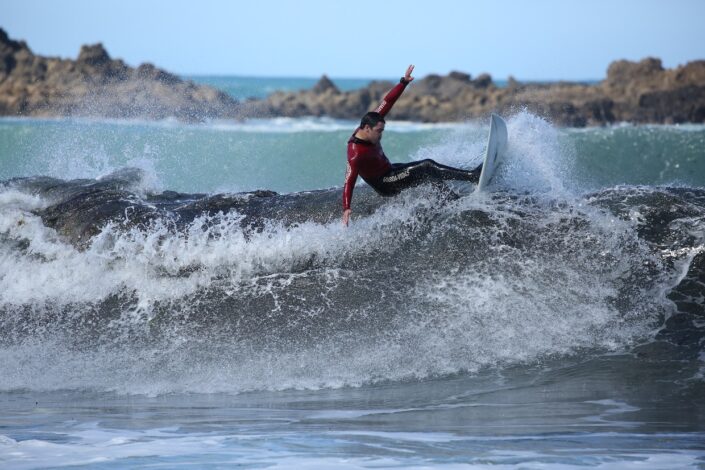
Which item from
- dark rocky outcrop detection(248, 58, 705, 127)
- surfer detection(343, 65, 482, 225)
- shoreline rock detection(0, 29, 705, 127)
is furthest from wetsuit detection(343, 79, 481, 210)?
dark rocky outcrop detection(248, 58, 705, 127)

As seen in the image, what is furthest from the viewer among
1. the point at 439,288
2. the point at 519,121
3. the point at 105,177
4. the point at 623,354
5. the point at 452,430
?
the point at 105,177

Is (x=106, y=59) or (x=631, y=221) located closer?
(x=631, y=221)

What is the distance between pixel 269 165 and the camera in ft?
68.7

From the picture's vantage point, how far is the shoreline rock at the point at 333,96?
35.8 meters

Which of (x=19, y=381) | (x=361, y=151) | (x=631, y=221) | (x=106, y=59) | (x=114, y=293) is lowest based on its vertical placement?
(x=19, y=381)

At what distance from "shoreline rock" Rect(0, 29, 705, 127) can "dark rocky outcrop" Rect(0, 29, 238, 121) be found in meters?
0.05

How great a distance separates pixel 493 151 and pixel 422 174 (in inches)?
26.2

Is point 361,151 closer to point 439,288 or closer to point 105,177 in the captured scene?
point 439,288

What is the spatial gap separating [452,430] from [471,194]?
3082 millimetres

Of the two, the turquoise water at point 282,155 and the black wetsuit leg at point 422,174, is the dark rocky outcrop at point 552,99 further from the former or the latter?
the black wetsuit leg at point 422,174

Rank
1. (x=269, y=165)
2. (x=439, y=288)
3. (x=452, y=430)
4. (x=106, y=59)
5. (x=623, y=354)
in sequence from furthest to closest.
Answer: (x=106, y=59) < (x=269, y=165) < (x=439, y=288) < (x=623, y=354) < (x=452, y=430)

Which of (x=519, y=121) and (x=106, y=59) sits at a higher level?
(x=106, y=59)

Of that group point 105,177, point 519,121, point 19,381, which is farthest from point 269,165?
point 19,381

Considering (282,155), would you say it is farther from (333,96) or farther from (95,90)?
(333,96)
